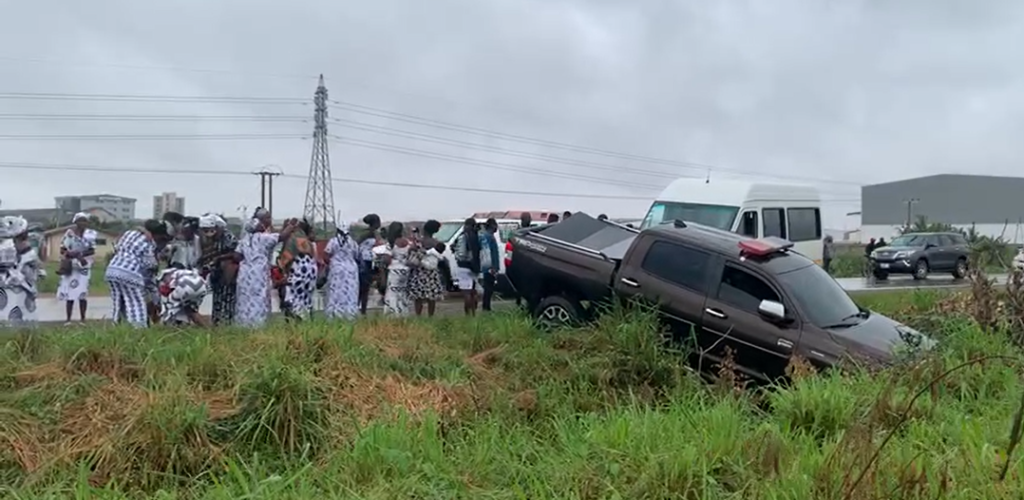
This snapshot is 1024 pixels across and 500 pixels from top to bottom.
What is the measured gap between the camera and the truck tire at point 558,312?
874 cm

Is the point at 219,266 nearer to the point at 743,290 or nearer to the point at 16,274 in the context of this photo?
the point at 16,274

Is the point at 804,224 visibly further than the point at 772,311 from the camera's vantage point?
Yes

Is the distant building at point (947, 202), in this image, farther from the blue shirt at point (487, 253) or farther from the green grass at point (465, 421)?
the green grass at point (465, 421)

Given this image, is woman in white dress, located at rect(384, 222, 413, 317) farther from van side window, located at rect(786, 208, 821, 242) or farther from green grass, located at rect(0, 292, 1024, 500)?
van side window, located at rect(786, 208, 821, 242)

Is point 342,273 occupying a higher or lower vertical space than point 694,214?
lower

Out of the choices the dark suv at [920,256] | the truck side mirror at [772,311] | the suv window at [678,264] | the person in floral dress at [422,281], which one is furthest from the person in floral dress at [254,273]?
the dark suv at [920,256]

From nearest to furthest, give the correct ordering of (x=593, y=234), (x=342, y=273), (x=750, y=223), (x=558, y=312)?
1. (x=558, y=312)
2. (x=593, y=234)
3. (x=342, y=273)
4. (x=750, y=223)

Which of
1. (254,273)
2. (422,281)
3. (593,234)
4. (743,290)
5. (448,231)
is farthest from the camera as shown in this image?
(448,231)

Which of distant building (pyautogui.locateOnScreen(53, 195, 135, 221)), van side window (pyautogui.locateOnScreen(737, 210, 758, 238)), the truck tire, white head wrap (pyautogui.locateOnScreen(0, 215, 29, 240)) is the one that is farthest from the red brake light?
distant building (pyautogui.locateOnScreen(53, 195, 135, 221))

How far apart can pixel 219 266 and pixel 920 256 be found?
75.3 ft

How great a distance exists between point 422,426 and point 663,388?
9.08ft

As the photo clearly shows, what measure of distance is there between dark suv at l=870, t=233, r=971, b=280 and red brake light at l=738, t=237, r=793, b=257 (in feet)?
63.3

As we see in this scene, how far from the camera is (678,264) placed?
8.54 m

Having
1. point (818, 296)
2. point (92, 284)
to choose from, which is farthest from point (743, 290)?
point (92, 284)
